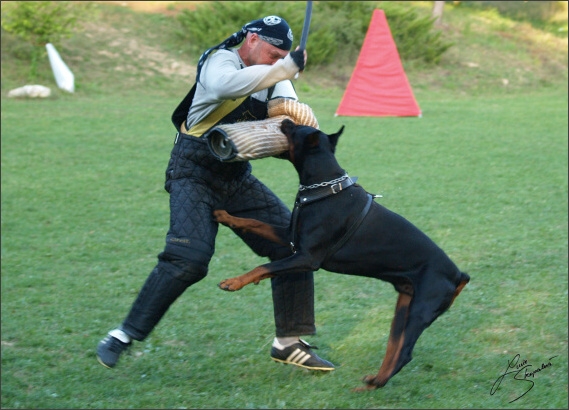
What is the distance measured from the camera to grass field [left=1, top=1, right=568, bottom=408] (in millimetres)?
3795

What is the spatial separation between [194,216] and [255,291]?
6.77 feet

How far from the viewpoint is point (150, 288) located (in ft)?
11.7

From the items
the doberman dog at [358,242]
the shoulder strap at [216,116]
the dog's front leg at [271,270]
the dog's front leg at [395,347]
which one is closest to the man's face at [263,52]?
the shoulder strap at [216,116]

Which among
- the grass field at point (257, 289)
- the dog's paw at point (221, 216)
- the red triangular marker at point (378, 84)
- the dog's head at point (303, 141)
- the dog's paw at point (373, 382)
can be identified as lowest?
the red triangular marker at point (378, 84)

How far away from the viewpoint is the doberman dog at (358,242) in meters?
3.36

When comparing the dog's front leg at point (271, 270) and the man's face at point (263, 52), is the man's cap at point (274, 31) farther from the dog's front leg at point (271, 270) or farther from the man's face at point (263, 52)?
the dog's front leg at point (271, 270)

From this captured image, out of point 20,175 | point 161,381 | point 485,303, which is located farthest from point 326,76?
point 161,381

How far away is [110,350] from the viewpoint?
3580 millimetres

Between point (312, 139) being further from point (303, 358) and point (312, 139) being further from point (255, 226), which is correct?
point (303, 358)

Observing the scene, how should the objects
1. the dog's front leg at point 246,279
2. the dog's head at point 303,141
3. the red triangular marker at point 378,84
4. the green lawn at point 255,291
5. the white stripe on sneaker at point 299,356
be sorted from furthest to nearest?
the red triangular marker at point 378,84 < the white stripe on sneaker at point 299,356 < the green lawn at point 255,291 < the dog's head at point 303,141 < the dog's front leg at point 246,279

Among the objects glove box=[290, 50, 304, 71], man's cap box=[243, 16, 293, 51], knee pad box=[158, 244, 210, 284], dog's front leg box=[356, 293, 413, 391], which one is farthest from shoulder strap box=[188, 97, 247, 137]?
dog's front leg box=[356, 293, 413, 391]

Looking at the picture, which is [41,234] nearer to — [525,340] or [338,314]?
[338,314]

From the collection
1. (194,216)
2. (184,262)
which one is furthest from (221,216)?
(184,262)

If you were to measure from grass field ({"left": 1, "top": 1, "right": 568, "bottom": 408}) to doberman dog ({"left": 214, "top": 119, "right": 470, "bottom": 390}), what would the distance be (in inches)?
20.1
